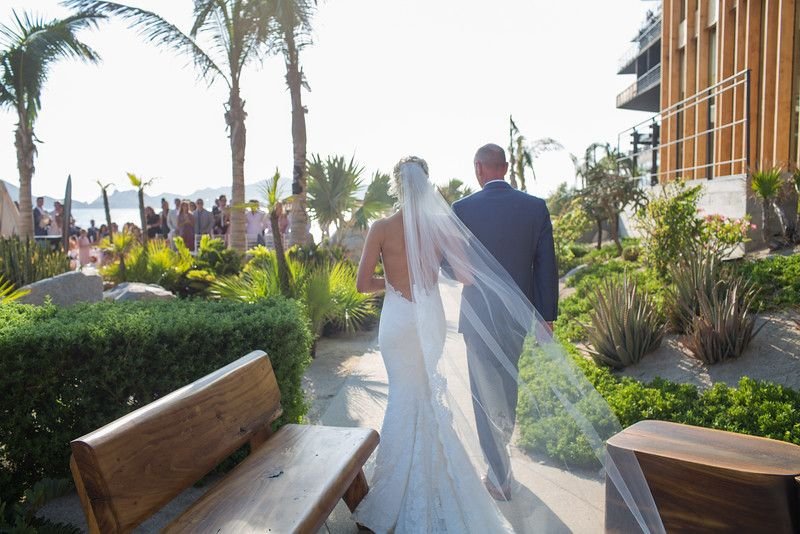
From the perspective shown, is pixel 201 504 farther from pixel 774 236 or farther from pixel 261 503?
pixel 774 236

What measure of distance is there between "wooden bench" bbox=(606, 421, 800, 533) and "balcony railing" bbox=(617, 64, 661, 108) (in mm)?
33289

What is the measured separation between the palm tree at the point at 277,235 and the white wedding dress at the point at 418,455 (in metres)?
5.17

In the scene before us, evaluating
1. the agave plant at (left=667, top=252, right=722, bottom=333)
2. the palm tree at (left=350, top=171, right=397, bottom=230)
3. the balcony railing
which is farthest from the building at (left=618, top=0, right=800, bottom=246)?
the balcony railing

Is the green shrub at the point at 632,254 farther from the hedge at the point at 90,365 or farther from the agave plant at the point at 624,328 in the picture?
the hedge at the point at 90,365

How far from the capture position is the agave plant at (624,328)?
6246mm

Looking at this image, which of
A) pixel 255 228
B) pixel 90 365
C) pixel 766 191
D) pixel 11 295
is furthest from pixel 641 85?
pixel 90 365

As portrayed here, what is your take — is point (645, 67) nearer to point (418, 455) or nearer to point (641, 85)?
point (641, 85)

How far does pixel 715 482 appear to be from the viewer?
277 centimetres

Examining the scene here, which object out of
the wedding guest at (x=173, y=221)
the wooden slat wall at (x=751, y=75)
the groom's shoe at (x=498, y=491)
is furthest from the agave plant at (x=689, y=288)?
the wedding guest at (x=173, y=221)

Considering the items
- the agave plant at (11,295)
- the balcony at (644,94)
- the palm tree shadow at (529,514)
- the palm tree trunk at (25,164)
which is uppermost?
the balcony at (644,94)

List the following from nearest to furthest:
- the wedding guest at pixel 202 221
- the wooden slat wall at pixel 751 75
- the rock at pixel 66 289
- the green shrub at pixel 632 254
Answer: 1. the rock at pixel 66 289
2. the wooden slat wall at pixel 751 75
3. the green shrub at pixel 632 254
4. the wedding guest at pixel 202 221

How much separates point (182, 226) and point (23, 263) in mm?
7958

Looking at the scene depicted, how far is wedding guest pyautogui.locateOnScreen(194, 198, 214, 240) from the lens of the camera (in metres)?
18.3

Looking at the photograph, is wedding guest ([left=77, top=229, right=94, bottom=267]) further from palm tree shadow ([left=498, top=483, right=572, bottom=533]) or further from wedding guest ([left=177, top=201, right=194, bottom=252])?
palm tree shadow ([left=498, top=483, right=572, bottom=533])
